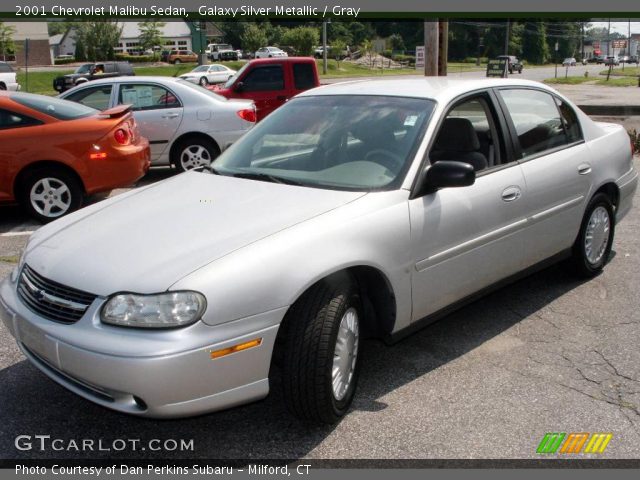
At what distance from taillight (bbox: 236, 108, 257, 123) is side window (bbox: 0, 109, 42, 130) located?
322 centimetres

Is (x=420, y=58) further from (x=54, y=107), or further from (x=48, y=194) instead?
(x=48, y=194)

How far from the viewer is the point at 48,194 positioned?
744cm

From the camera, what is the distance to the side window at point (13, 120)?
24.0 ft

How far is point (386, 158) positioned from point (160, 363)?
177 cm

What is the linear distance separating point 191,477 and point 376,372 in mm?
1320

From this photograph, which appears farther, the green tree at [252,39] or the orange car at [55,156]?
the green tree at [252,39]

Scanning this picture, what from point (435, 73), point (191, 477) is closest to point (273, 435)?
point (191, 477)

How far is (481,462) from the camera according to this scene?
10.1ft

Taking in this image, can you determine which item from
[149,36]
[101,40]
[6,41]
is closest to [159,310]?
[6,41]

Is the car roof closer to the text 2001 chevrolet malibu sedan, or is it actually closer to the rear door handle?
the text 2001 chevrolet malibu sedan

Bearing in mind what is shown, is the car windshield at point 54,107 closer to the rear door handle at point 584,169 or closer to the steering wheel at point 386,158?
the steering wheel at point 386,158

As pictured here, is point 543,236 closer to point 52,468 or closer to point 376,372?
point 376,372

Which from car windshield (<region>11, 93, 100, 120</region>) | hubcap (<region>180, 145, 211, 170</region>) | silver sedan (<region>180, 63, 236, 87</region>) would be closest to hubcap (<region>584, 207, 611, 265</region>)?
car windshield (<region>11, 93, 100, 120</region>)

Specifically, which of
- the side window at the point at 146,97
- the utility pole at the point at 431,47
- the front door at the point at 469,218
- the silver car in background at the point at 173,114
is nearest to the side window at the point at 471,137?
the front door at the point at 469,218
